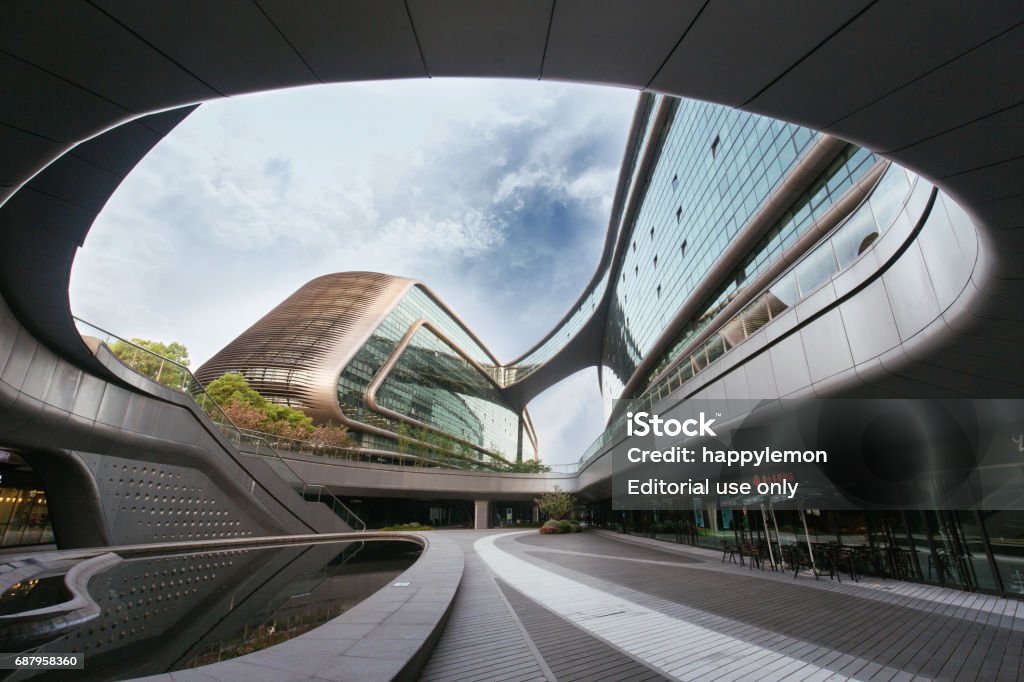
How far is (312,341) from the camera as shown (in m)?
53.8

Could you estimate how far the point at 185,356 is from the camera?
35.2 metres

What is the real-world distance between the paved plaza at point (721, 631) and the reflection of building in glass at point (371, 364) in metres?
33.2

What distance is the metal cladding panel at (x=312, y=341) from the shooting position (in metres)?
48.2

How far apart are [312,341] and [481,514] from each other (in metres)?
29.3

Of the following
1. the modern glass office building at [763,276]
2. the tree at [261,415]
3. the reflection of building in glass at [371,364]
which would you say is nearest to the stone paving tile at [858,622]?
the modern glass office building at [763,276]

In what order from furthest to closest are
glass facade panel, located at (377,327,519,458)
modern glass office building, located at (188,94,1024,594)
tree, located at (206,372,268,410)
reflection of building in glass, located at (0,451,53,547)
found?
glass facade panel, located at (377,327,519,458) → tree, located at (206,372,268,410) → reflection of building in glass, located at (0,451,53,547) → modern glass office building, located at (188,94,1024,594)

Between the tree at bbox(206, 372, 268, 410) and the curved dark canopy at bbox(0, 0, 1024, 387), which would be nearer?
the curved dark canopy at bbox(0, 0, 1024, 387)

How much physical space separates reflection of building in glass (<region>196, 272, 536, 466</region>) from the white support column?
3735 millimetres

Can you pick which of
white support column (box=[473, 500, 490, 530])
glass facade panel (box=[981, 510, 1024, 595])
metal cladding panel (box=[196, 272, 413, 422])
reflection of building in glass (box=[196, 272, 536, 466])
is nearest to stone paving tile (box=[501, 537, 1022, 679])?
glass facade panel (box=[981, 510, 1024, 595])

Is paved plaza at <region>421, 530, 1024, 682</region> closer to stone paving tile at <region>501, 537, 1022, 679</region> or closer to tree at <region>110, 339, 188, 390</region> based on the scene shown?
stone paving tile at <region>501, 537, 1022, 679</region>

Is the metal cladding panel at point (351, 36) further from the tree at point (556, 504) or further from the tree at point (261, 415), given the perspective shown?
the tree at point (556, 504)

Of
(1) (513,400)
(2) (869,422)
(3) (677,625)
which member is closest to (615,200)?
(2) (869,422)

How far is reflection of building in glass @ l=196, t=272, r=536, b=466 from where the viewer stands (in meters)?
48.8

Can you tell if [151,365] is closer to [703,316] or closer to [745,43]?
[745,43]
